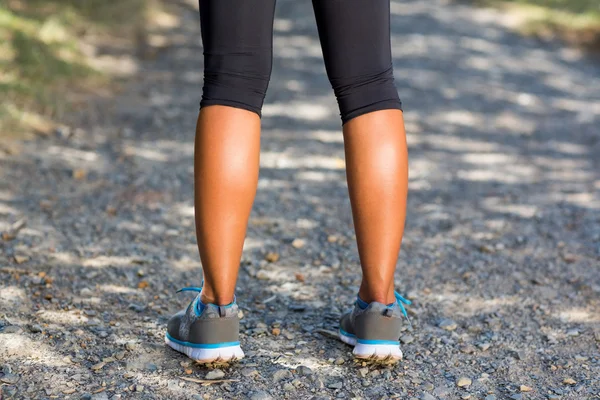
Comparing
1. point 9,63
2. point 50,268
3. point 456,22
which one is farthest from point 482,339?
point 456,22

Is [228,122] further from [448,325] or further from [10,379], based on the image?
[448,325]

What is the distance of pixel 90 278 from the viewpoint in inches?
105

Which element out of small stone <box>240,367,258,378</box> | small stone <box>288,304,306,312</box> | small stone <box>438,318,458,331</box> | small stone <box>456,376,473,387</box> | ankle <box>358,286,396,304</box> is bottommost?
small stone <box>456,376,473,387</box>

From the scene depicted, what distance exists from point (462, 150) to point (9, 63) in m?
3.02

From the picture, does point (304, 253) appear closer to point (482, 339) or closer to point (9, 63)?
point (482, 339)

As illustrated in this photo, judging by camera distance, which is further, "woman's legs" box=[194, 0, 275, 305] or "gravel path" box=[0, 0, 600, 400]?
"gravel path" box=[0, 0, 600, 400]

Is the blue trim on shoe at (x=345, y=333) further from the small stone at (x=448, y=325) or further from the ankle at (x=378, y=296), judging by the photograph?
the small stone at (x=448, y=325)

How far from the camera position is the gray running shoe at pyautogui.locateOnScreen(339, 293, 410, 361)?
6.55ft

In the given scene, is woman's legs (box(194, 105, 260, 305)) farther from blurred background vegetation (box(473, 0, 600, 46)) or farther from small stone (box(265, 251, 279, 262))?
blurred background vegetation (box(473, 0, 600, 46))

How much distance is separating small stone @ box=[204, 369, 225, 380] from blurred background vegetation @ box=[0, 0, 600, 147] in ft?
8.80

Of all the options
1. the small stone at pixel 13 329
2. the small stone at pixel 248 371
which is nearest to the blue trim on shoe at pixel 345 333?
the small stone at pixel 248 371

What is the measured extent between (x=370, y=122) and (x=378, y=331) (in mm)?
558

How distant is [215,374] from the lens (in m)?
2.01

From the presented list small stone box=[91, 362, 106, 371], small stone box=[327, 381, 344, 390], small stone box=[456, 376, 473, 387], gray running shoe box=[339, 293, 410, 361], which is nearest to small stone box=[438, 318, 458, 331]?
small stone box=[456, 376, 473, 387]
